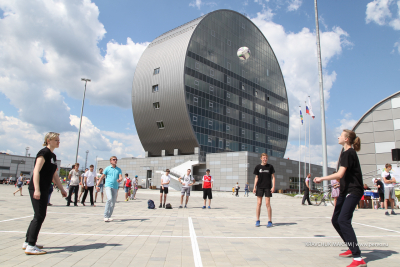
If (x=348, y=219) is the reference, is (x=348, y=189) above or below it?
above

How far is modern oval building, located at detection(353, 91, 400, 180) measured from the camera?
26469 millimetres

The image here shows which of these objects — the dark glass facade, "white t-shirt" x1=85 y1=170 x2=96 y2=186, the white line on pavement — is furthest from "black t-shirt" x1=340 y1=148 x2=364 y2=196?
the dark glass facade

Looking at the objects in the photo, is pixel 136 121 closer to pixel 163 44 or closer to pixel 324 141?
pixel 163 44

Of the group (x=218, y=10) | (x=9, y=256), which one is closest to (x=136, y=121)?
(x=218, y=10)

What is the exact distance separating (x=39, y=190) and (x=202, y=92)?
49988 mm

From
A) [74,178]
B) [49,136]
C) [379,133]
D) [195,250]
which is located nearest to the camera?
[195,250]

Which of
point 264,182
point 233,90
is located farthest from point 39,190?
point 233,90

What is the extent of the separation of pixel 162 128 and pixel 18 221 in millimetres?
46372

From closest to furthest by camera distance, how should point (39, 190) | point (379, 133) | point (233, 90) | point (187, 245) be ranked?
point (39, 190), point (187, 245), point (379, 133), point (233, 90)

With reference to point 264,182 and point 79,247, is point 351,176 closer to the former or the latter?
point 264,182

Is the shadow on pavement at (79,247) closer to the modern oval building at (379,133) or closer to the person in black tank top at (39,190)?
the person in black tank top at (39,190)

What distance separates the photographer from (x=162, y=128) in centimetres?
5453

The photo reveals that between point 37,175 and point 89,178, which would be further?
point 89,178

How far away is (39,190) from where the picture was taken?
16.3 ft
